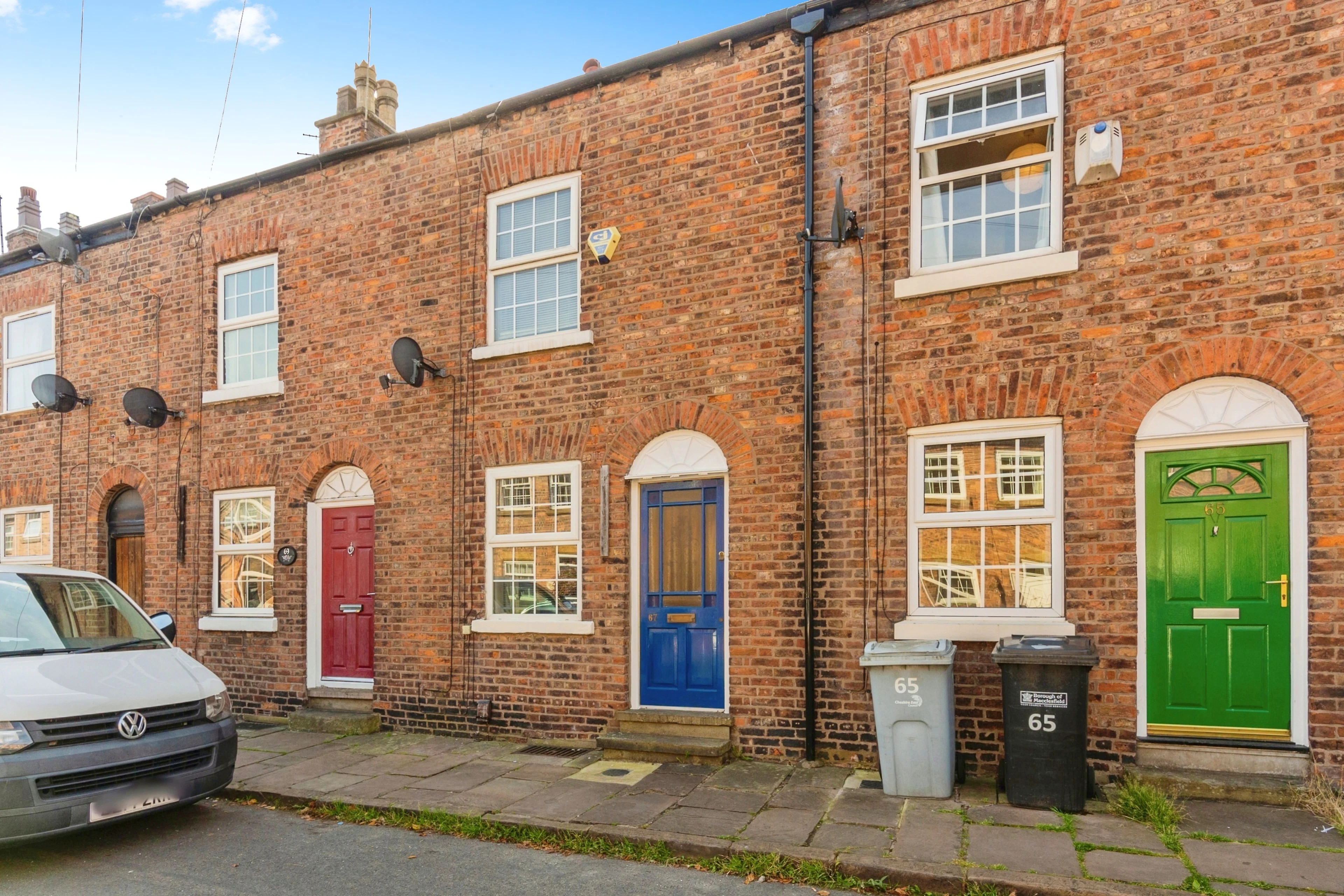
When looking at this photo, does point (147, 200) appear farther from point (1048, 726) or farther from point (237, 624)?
point (1048, 726)

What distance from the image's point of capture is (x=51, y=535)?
489 inches

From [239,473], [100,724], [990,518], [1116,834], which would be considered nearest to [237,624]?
[239,473]

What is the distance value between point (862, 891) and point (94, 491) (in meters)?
11.6

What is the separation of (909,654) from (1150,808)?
1.74 metres

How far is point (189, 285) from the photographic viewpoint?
37.2 ft

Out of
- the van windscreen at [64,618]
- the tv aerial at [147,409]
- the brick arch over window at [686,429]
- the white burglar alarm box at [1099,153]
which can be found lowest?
the van windscreen at [64,618]

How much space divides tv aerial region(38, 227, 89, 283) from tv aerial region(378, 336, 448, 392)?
6446 mm

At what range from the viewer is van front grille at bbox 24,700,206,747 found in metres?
5.18

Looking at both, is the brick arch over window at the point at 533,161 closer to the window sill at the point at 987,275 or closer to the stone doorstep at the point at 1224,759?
the window sill at the point at 987,275

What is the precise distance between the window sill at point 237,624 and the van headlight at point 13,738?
507 cm

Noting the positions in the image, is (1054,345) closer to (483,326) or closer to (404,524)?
(483,326)

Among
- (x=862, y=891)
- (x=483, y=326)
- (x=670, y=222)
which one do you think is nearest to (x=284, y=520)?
(x=483, y=326)

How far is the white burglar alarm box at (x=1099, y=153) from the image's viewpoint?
21.4 feet

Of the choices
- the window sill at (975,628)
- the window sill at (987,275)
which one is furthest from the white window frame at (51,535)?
the window sill at (987,275)
